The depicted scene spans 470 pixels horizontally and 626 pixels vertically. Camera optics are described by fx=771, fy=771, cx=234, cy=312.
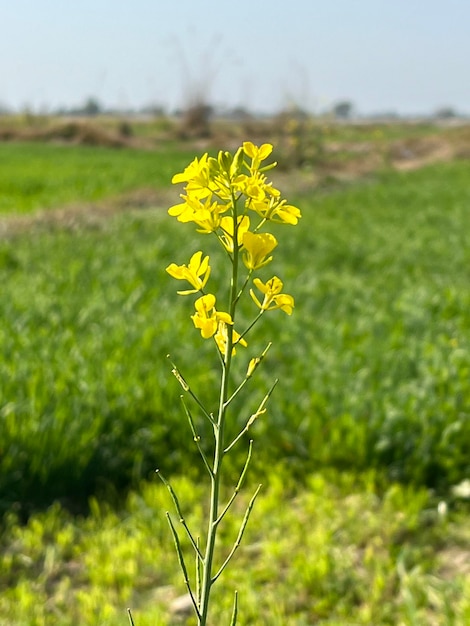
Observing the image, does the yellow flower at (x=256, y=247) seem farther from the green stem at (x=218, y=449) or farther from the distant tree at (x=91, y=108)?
the distant tree at (x=91, y=108)

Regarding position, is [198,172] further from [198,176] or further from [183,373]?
[183,373]

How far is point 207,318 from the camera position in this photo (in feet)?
2.54

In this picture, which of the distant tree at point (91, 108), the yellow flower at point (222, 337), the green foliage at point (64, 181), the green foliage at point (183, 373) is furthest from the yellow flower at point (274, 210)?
the distant tree at point (91, 108)

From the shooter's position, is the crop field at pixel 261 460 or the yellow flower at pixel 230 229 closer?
the yellow flower at pixel 230 229

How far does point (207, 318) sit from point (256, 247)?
9 cm

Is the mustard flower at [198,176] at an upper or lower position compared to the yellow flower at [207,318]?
upper

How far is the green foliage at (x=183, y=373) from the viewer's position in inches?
115

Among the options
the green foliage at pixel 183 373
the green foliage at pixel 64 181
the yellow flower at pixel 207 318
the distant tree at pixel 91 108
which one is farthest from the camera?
the distant tree at pixel 91 108

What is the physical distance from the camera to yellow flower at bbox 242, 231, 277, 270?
0.77m

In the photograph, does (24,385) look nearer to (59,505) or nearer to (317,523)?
(59,505)

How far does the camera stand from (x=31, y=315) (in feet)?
14.8

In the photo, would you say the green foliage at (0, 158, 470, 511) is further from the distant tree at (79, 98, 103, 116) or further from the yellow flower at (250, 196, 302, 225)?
the distant tree at (79, 98, 103, 116)

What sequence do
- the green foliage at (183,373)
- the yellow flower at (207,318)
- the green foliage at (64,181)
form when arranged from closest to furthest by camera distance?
the yellow flower at (207,318), the green foliage at (183,373), the green foliage at (64,181)

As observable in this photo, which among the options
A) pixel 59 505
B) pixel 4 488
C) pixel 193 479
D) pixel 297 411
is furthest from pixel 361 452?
pixel 4 488
